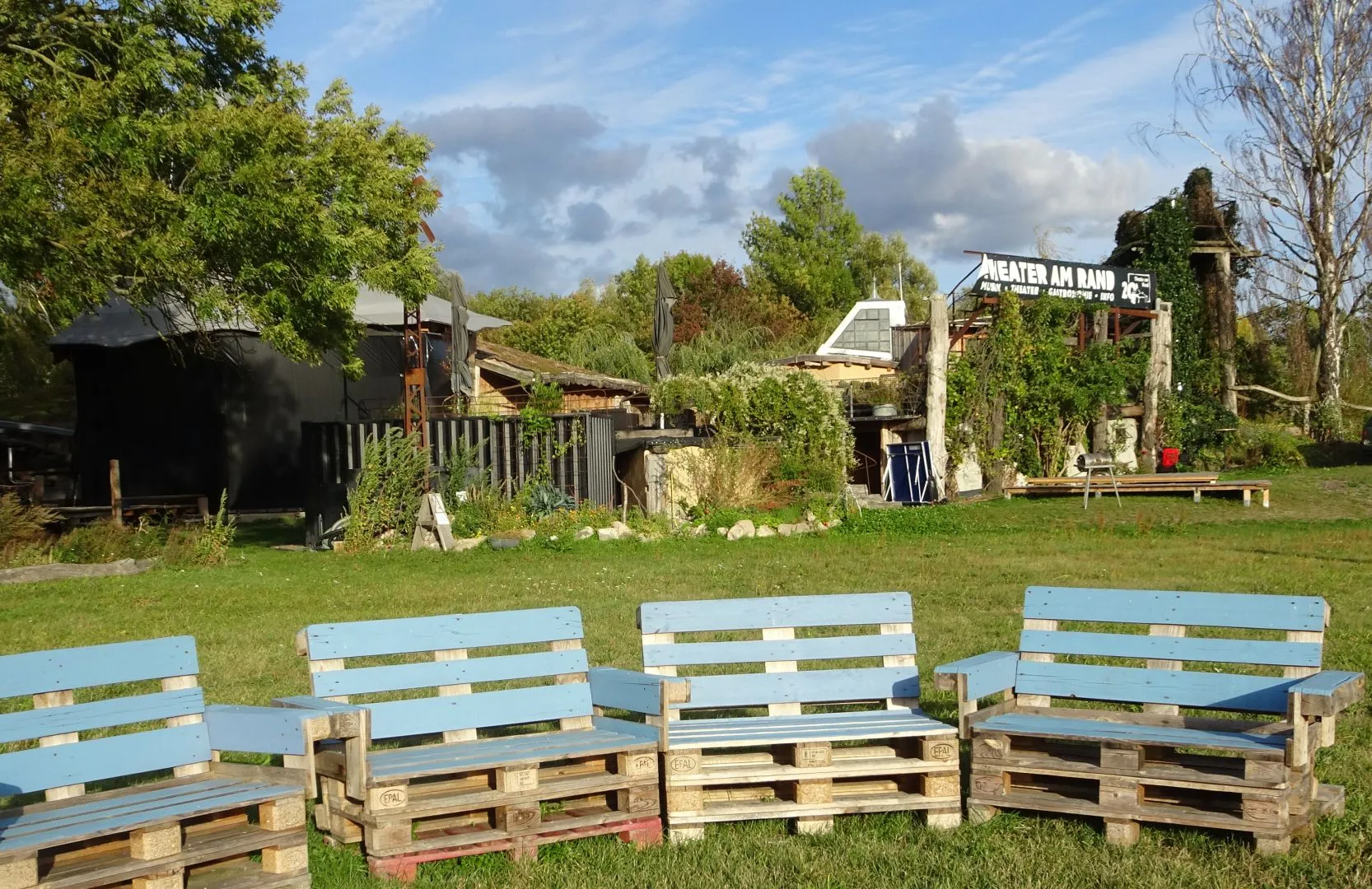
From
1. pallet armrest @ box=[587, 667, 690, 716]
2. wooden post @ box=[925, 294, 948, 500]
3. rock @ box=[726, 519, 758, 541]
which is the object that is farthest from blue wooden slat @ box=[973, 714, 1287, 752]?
wooden post @ box=[925, 294, 948, 500]

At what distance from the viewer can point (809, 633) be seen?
9.80m

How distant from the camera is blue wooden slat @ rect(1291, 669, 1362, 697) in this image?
484 cm

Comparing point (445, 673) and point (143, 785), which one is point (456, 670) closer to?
point (445, 673)

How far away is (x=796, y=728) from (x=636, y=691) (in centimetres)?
73

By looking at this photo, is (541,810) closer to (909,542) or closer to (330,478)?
(909,542)

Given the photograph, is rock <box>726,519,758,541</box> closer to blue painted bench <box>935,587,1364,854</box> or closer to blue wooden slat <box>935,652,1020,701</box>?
blue painted bench <box>935,587,1364,854</box>

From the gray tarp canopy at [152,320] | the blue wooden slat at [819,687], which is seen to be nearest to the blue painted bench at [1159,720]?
the blue wooden slat at [819,687]

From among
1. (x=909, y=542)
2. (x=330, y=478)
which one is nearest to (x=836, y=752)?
(x=909, y=542)

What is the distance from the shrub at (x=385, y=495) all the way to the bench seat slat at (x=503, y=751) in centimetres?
1170

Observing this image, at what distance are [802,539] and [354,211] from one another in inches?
287

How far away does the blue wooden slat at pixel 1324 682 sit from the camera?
4836mm

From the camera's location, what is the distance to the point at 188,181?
1500cm

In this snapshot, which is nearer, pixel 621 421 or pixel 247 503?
pixel 621 421

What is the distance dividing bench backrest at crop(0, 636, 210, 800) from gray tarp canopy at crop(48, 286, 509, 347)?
51.3 feet
